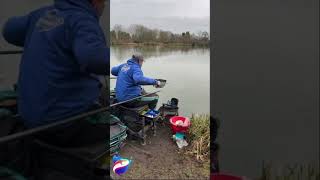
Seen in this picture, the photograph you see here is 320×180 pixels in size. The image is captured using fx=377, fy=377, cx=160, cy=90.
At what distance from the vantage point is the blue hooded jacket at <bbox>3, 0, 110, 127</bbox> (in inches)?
38.3

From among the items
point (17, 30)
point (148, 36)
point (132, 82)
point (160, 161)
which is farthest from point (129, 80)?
point (17, 30)

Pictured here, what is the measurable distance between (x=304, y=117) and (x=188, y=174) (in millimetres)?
1566

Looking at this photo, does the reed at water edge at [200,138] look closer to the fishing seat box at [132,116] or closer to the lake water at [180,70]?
the lake water at [180,70]

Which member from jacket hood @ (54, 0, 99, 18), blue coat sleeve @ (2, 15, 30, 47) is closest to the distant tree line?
jacket hood @ (54, 0, 99, 18)

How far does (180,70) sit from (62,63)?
333 millimetres

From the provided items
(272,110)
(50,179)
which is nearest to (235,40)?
(272,110)

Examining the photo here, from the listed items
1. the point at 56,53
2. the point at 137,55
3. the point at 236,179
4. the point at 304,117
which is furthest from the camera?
the point at 304,117

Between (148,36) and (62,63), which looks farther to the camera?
(62,63)

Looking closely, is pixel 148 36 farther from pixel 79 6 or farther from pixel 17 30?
pixel 17 30

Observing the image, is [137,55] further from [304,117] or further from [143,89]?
[304,117]

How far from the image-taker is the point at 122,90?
1.00 m

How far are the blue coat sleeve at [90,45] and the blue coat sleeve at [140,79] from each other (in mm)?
89

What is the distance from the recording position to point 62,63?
3.43 feet

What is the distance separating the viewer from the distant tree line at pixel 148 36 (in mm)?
902
